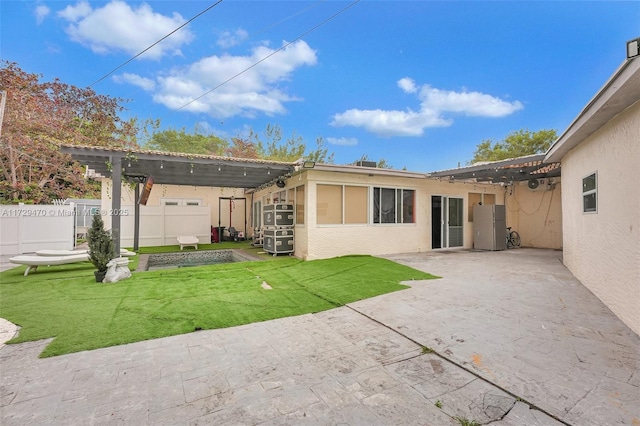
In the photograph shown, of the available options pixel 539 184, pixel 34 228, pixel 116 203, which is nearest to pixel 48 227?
pixel 34 228

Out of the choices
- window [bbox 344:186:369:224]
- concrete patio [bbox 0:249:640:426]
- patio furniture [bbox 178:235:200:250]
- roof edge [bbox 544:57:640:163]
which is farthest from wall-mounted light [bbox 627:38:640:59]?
patio furniture [bbox 178:235:200:250]

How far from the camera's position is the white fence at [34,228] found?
9781 millimetres

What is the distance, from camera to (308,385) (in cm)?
228

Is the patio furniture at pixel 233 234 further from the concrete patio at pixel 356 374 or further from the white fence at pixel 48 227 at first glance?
the concrete patio at pixel 356 374

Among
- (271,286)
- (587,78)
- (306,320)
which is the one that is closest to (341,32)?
(271,286)

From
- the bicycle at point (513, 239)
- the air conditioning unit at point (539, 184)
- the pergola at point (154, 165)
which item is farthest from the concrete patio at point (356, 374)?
the bicycle at point (513, 239)

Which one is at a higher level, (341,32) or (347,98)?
(347,98)

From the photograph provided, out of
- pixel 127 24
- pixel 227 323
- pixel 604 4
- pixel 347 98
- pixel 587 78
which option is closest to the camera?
pixel 227 323

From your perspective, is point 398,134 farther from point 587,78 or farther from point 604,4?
point 604,4

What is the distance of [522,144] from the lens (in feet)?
68.6

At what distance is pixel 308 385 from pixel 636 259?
3.95 meters

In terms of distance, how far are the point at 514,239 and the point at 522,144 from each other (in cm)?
1268

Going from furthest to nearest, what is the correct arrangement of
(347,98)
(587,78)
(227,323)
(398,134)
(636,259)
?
(398,134) < (347,98) < (587,78) < (227,323) < (636,259)

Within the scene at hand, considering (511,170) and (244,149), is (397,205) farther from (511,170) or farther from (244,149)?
(244,149)
